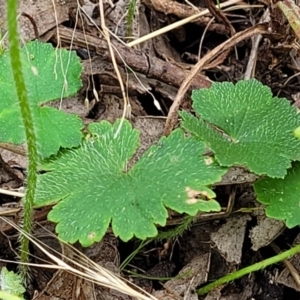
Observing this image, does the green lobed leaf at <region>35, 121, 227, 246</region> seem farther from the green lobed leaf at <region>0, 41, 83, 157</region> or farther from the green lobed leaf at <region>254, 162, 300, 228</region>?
the green lobed leaf at <region>254, 162, 300, 228</region>

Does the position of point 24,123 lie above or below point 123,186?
above

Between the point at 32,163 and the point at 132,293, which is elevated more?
the point at 32,163

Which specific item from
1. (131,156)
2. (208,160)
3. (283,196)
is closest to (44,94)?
(131,156)

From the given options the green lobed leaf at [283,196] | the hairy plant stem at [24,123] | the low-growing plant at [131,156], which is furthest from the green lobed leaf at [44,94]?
the green lobed leaf at [283,196]

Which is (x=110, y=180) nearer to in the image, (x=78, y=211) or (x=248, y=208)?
(x=78, y=211)

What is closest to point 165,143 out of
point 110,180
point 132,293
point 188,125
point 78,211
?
point 188,125

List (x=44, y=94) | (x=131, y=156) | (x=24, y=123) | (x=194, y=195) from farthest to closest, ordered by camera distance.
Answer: (x=44, y=94)
(x=131, y=156)
(x=194, y=195)
(x=24, y=123)

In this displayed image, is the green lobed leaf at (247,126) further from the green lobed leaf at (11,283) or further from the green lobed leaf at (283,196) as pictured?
the green lobed leaf at (11,283)

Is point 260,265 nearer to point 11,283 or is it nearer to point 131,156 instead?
point 131,156
